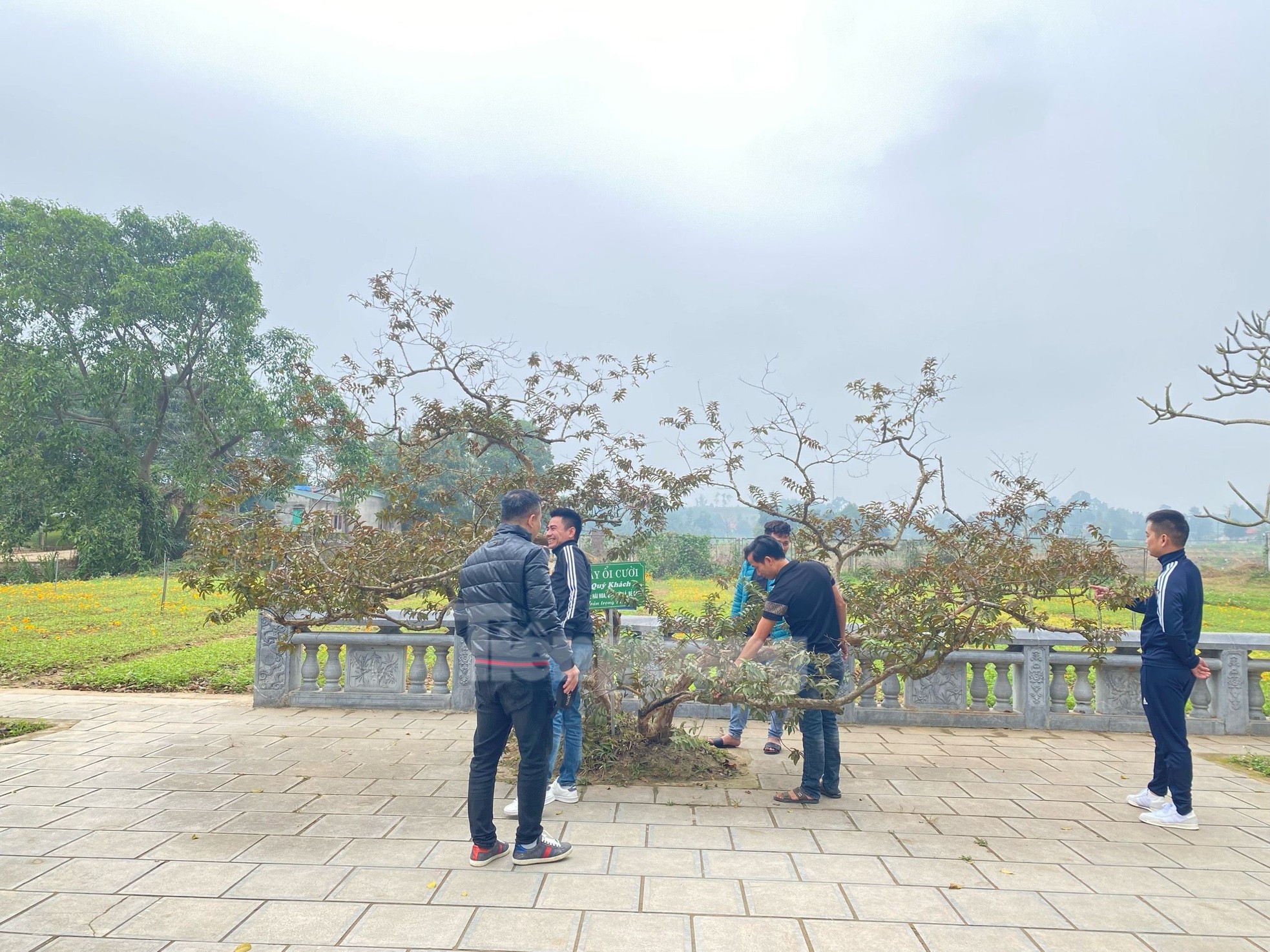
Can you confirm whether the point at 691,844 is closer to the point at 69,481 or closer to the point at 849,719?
the point at 849,719

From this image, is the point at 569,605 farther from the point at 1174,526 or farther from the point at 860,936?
the point at 1174,526

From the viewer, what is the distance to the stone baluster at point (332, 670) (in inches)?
274

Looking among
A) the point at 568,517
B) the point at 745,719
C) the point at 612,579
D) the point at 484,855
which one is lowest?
the point at 484,855

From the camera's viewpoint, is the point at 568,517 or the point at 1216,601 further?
the point at 1216,601

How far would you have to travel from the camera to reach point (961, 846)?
402 centimetres

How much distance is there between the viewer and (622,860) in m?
3.77

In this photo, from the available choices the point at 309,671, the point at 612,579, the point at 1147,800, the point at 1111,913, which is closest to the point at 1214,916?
the point at 1111,913

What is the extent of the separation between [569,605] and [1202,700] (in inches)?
219

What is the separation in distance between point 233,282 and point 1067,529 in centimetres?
2397

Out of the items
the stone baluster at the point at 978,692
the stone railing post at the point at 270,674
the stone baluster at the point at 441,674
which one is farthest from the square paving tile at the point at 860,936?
the stone railing post at the point at 270,674

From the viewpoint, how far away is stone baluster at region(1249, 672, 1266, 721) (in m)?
6.61

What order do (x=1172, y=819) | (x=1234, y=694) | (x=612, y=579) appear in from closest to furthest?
(x=1172, y=819)
(x=612, y=579)
(x=1234, y=694)

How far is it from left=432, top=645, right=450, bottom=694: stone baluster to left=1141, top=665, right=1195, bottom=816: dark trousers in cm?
522

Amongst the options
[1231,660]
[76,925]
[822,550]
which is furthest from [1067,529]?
[76,925]
